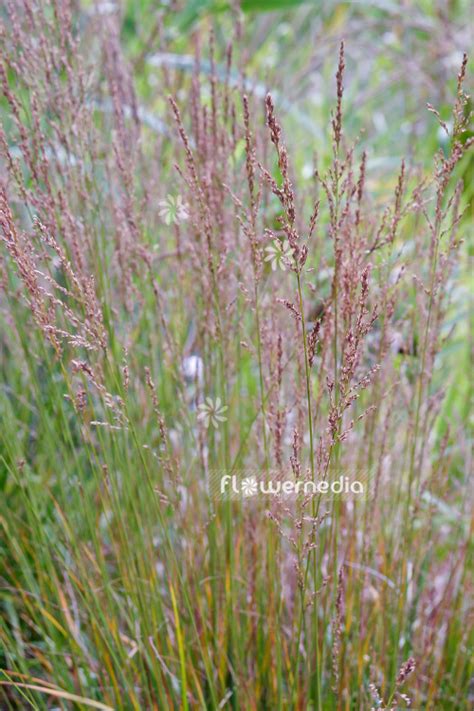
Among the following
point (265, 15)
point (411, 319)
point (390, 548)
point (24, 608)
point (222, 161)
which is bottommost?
point (24, 608)

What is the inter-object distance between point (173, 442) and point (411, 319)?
0.61 metres

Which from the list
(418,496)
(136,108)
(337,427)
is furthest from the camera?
(136,108)

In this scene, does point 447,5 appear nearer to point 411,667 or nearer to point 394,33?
point 394,33

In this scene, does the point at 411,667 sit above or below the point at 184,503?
above

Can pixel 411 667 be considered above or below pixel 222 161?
below

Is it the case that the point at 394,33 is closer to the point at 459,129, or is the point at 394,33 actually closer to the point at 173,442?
the point at 173,442

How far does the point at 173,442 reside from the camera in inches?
62.1

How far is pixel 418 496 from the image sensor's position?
1082 millimetres

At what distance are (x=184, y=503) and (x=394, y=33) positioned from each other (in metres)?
3.39

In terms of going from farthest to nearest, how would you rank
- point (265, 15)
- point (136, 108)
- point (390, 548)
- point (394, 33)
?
point (394, 33), point (265, 15), point (136, 108), point (390, 548)

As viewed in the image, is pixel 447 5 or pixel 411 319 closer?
pixel 411 319

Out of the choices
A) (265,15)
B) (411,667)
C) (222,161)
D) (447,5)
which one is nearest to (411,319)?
(222,161)

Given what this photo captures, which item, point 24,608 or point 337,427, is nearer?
point 337,427

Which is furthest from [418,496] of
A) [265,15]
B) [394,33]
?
[394,33]
